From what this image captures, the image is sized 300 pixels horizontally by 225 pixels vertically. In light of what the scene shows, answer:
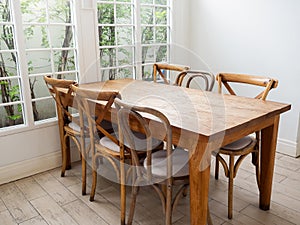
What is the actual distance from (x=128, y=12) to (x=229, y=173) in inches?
82.5

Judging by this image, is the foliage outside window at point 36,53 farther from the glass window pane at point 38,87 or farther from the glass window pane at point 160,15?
the glass window pane at point 160,15

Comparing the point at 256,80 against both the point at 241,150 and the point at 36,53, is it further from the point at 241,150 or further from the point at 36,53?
the point at 36,53

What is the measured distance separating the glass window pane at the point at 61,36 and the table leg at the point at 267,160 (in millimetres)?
1924

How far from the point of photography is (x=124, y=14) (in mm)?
3121

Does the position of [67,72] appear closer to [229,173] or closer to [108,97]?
[108,97]

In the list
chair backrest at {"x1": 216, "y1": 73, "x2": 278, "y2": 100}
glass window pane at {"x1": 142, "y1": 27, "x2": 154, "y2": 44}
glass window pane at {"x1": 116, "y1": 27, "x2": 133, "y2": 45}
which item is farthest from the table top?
glass window pane at {"x1": 142, "y1": 27, "x2": 154, "y2": 44}

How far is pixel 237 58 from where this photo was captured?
3.33 meters

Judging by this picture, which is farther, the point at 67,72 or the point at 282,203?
the point at 67,72

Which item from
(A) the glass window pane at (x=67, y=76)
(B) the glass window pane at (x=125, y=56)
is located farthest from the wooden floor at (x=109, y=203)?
(B) the glass window pane at (x=125, y=56)

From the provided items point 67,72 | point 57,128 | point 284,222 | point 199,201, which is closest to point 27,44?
point 67,72

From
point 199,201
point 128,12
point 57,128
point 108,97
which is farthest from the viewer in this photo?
point 128,12

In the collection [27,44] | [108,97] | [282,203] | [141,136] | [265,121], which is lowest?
[282,203]

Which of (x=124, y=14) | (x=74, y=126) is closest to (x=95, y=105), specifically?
(x=74, y=126)

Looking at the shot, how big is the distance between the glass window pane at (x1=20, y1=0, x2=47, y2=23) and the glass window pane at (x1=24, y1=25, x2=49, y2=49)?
65 millimetres
